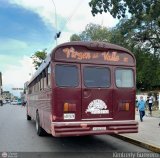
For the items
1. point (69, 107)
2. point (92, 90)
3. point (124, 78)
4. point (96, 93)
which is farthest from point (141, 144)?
point (69, 107)

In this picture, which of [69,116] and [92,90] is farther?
[92,90]

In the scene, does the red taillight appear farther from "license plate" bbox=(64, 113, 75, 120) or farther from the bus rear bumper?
the bus rear bumper

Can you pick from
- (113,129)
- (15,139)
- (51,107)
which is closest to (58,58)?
(51,107)

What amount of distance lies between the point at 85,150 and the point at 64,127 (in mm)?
1390

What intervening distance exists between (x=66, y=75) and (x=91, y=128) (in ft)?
5.69

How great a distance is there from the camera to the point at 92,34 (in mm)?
83125

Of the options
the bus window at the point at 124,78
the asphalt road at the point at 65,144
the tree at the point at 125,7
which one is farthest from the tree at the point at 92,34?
the bus window at the point at 124,78

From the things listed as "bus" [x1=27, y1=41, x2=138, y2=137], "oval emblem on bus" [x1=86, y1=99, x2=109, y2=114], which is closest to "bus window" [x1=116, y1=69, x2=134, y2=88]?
"bus" [x1=27, y1=41, x2=138, y2=137]

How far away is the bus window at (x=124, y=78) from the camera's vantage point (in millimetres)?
13023

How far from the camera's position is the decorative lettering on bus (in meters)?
12.5

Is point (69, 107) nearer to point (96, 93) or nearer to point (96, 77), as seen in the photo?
point (96, 93)

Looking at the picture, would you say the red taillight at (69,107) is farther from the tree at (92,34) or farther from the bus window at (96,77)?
the tree at (92,34)

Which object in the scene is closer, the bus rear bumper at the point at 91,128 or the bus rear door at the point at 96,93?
the bus rear bumper at the point at 91,128

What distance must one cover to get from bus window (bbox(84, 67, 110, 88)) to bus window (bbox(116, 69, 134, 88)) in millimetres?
365
